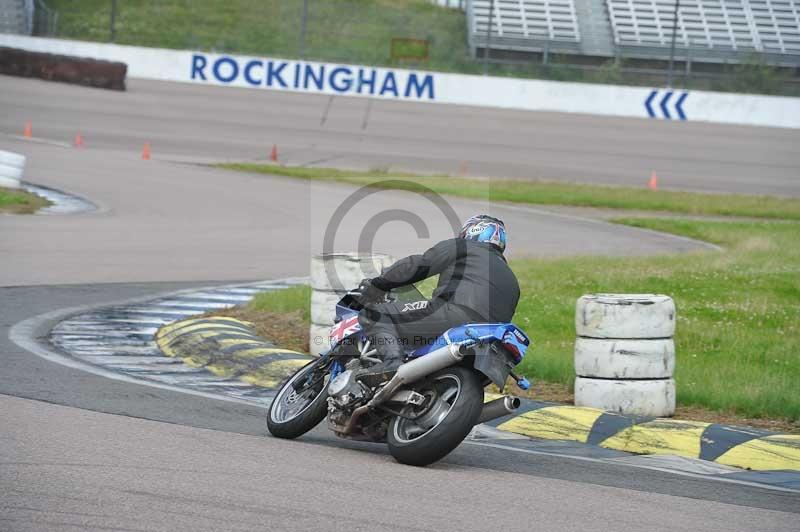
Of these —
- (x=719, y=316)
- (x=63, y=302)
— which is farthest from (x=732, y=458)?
(x=63, y=302)

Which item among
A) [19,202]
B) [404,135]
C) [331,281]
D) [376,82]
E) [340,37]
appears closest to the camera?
[331,281]

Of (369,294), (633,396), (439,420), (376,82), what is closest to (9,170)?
(633,396)

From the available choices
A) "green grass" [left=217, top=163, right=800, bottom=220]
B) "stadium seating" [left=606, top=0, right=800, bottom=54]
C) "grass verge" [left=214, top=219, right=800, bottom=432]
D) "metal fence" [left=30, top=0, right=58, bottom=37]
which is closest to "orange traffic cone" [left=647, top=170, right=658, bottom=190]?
"green grass" [left=217, top=163, right=800, bottom=220]

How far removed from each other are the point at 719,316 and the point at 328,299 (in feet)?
13.8

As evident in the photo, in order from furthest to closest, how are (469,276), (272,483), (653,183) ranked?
1. (653,183)
2. (469,276)
3. (272,483)

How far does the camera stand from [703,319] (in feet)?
39.9

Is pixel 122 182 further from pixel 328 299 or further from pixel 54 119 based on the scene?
pixel 328 299

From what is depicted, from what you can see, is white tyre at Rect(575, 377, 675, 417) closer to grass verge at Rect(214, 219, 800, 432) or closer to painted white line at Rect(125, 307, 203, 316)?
grass verge at Rect(214, 219, 800, 432)

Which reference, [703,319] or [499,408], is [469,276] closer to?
[499,408]

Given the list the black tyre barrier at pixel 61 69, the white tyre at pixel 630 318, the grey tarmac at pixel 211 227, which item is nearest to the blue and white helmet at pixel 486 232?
the white tyre at pixel 630 318

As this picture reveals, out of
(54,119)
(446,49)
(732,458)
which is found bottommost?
(732,458)

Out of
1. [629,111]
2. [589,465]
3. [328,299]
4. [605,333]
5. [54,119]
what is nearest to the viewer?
[589,465]

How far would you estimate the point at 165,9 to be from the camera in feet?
156

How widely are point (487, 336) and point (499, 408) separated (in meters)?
0.42
